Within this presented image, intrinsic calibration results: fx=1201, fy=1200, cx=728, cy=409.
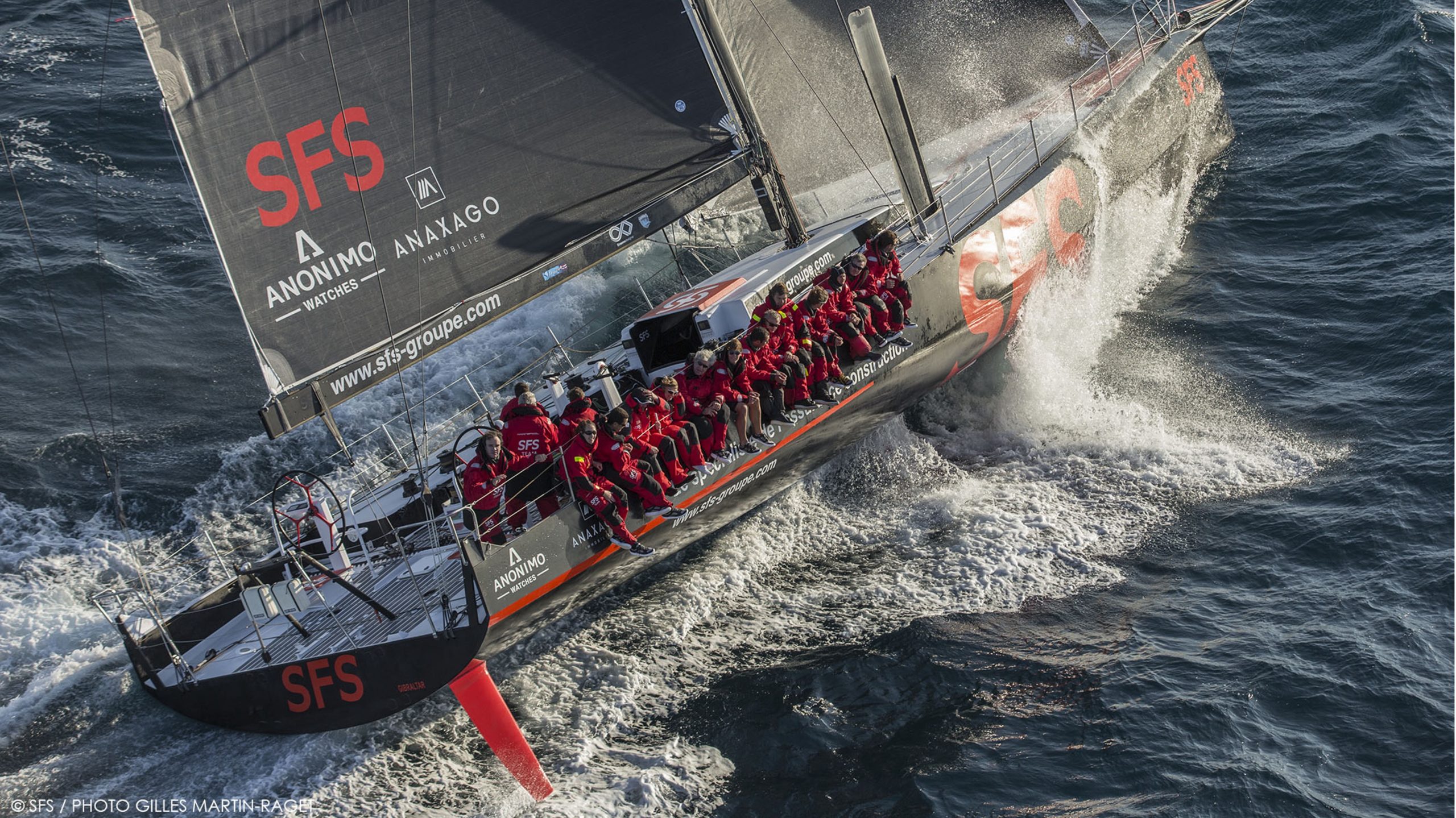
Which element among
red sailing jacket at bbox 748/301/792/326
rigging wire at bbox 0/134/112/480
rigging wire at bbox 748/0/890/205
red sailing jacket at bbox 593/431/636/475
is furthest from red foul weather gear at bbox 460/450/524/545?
rigging wire at bbox 748/0/890/205

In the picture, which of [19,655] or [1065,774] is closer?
[1065,774]

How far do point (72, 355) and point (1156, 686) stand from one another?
40.9ft

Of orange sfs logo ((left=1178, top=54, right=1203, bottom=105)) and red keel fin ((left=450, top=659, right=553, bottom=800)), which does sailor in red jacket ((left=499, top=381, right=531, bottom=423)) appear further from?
orange sfs logo ((left=1178, top=54, right=1203, bottom=105))

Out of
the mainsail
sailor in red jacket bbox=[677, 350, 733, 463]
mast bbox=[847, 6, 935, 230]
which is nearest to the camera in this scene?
the mainsail

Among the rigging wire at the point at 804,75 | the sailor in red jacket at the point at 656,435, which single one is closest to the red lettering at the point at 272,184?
the sailor in red jacket at the point at 656,435

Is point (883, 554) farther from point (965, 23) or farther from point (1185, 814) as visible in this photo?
point (965, 23)

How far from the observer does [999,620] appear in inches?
395

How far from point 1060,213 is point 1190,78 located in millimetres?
3578

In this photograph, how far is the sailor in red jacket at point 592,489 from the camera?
983 cm

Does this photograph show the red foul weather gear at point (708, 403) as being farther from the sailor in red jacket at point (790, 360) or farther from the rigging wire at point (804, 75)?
the rigging wire at point (804, 75)

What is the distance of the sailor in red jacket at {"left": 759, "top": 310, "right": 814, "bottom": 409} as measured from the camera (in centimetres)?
1120

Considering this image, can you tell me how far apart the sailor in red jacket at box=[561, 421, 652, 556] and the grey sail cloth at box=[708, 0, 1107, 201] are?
18.3 feet

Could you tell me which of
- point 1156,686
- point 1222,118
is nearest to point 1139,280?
point 1222,118

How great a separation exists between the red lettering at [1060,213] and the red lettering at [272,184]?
803cm
